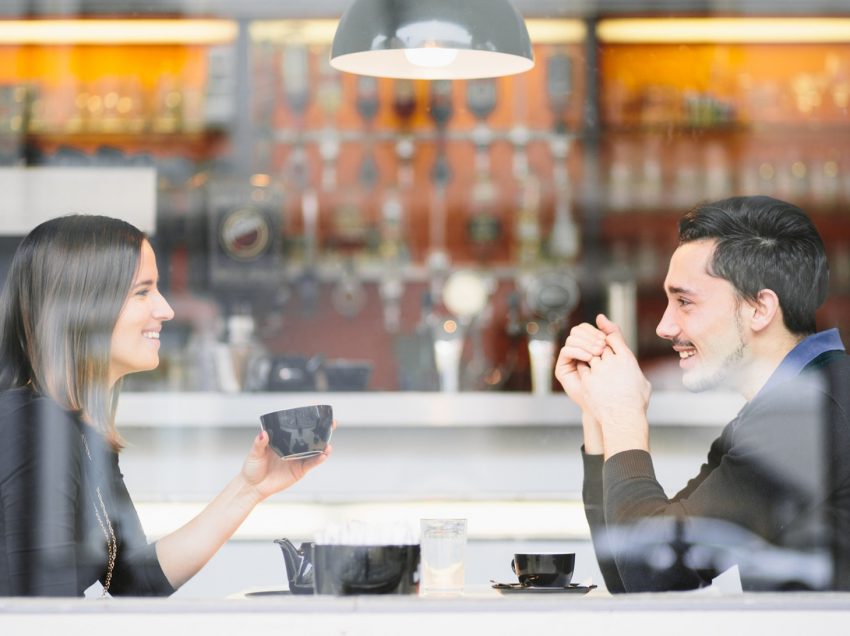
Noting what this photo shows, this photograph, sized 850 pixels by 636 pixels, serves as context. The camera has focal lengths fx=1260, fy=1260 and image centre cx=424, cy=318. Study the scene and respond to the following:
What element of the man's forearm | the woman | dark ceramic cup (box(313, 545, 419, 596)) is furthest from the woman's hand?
dark ceramic cup (box(313, 545, 419, 596))

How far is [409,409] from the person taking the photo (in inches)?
134

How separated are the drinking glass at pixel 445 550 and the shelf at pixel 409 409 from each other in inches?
69.1

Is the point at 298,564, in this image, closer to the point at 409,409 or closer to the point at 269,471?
the point at 269,471

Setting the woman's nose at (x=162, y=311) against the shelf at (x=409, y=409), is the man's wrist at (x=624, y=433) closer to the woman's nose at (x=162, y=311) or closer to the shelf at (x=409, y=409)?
the woman's nose at (x=162, y=311)

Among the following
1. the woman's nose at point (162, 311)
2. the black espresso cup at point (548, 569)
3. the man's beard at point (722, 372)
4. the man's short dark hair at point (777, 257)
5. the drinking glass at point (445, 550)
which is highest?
the man's short dark hair at point (777, 257)

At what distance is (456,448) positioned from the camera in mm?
3436

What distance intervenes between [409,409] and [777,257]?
186 centimetres

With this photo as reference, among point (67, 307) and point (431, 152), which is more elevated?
point (431, 152)

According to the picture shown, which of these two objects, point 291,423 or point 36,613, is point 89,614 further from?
point 291,423

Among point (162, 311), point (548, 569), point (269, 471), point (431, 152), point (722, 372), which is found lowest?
point (548, 569)

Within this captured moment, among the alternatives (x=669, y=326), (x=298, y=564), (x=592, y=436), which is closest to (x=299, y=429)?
(x=298, y=564)

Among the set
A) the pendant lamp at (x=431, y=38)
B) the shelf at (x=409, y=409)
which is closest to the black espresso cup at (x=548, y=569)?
the pendant lamp at (x=431, y=38)

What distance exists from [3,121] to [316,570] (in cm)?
343

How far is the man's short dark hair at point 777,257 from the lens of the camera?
1641 millimetres
